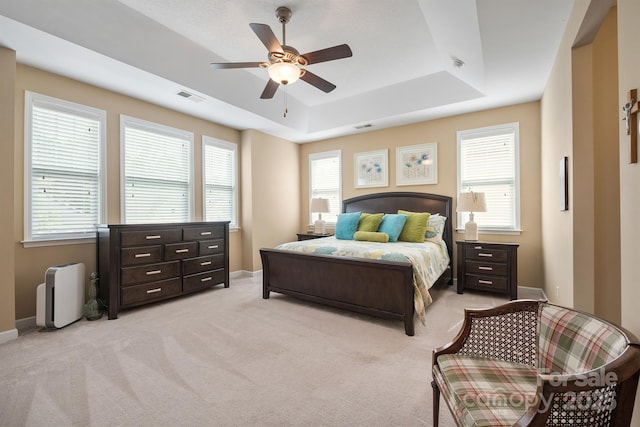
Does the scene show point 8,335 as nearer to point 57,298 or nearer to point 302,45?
point 57,298

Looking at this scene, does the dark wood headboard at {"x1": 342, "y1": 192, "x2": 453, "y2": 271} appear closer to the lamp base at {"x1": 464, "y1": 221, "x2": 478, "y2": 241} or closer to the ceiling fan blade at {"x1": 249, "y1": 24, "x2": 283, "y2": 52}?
the lamp base at {"x1": 464, "y1": 221, "x2": 478, "y2": 241}

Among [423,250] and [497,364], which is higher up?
[423,250]

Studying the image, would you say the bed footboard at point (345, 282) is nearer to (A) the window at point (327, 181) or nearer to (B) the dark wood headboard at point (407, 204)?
(B) the dark wood headboard at point (407, 204)

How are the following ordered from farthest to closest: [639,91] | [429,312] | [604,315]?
[429,312]
[604,315]
[639,91]

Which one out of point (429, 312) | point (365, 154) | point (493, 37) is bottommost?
point (429, 312)

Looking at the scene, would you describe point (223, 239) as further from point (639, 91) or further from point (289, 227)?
point (639, 91)

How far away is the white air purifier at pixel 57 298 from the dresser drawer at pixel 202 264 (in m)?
1.15

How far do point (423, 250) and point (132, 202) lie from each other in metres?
3.82

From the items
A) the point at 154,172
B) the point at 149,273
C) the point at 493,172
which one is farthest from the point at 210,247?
the point at 493,172

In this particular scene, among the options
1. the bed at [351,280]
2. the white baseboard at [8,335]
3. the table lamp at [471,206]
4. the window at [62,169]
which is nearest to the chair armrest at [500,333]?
the bed at [351,280]

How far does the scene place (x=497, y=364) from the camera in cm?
139

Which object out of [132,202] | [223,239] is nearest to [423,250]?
[223,239]

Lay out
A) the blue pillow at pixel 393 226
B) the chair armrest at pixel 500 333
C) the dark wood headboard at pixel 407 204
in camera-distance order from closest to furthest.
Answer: the chair armrest at pixel 500 333, the blue pillow at pixel 393 226, the dark wood headboard at pixel 407 204

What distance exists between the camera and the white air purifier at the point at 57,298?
9.20 ft
